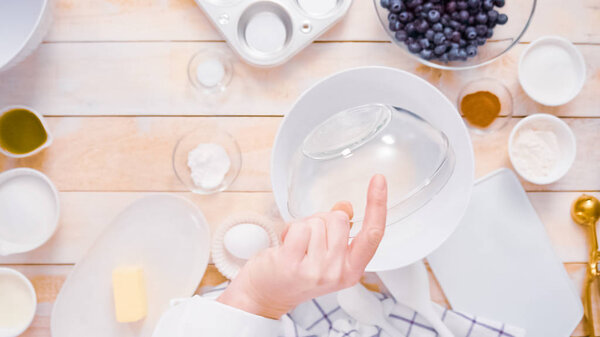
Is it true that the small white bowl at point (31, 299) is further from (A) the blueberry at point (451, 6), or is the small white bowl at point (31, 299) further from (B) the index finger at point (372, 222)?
(A) the blueberry at point (451, 6)

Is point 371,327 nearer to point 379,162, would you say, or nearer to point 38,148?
point 379,162

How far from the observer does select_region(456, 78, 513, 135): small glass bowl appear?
0.81 m

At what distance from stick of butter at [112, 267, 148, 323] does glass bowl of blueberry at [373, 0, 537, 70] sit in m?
0.53

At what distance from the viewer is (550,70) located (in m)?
0.81

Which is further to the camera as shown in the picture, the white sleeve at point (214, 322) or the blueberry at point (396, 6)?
the blueberry at point (396, 6)

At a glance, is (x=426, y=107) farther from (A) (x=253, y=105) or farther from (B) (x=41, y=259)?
(B) (x=41, y=259)

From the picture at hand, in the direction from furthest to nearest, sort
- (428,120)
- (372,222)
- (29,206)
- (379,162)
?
(29,206), (428,120), (379,162), (372,222)

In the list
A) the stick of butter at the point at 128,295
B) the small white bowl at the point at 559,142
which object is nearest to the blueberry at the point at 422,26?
the small white bowl at the point at 559,142

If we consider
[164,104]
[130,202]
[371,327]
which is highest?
[164,104]

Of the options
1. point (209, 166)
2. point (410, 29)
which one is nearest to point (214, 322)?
point (209, 166)

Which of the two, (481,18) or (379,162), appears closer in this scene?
(379,162)

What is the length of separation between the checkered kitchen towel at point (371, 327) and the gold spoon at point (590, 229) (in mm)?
130

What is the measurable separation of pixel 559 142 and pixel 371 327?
1.36ft

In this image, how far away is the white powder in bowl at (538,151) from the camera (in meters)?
0.80
